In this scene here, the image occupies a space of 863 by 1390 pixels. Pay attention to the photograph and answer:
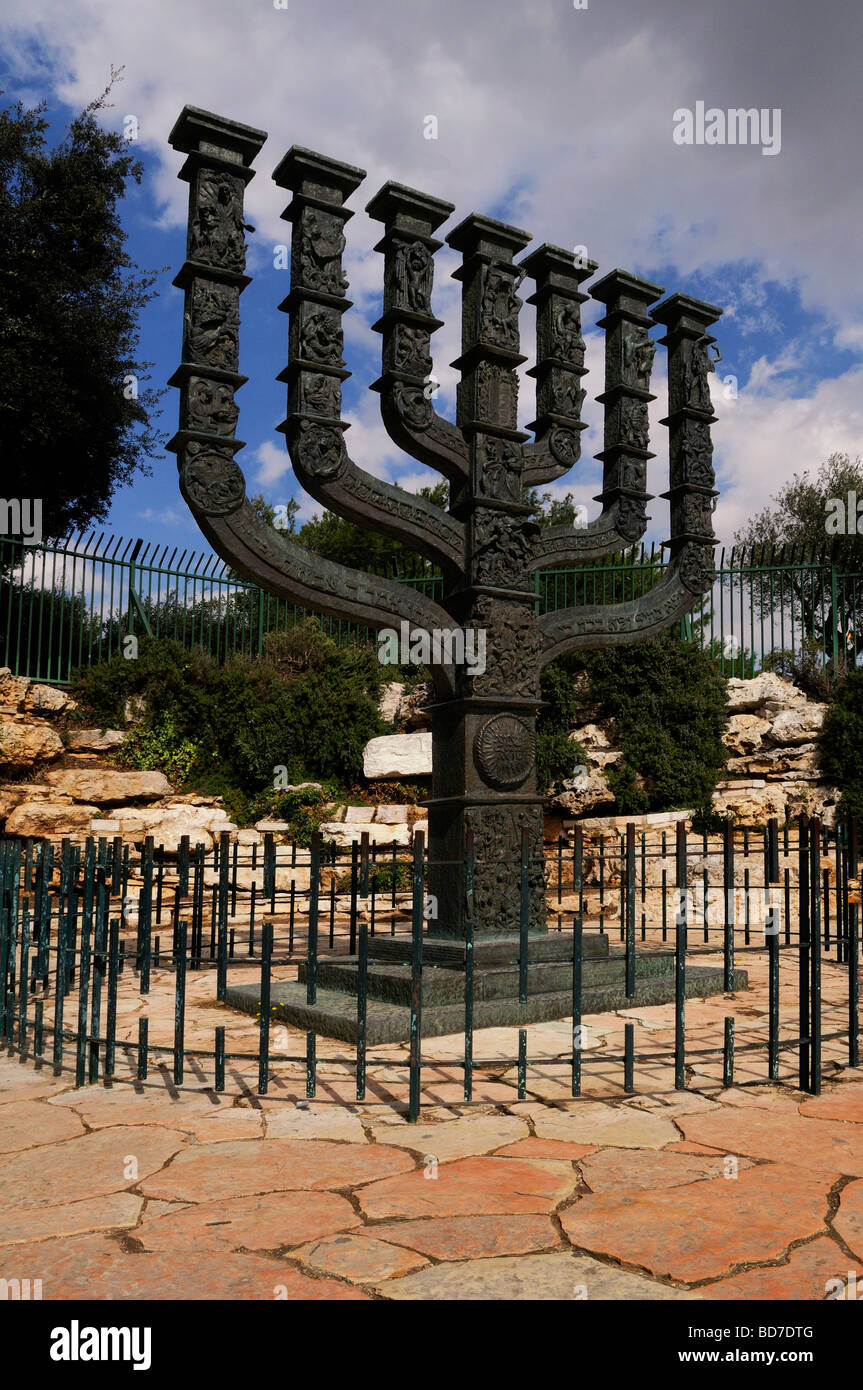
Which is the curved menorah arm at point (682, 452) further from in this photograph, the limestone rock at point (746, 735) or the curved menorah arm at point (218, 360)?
the limestone rock at point (746, 735)

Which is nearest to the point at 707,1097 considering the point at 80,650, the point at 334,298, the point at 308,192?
the point at 334,298

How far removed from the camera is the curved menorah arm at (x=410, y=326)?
5.71 meters

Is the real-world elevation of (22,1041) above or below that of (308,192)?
below

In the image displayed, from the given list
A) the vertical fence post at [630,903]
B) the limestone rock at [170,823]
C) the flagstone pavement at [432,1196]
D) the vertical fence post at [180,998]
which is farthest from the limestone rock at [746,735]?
the vertical fence post at [180,998]

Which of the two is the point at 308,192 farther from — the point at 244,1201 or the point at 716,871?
the point at 716,871

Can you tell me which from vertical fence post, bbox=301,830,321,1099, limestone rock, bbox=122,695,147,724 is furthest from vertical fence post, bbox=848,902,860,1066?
limestone rock, bbox=122,695,147,724

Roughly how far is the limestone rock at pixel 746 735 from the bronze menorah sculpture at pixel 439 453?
19.9 ft

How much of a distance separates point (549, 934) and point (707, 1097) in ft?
7.09

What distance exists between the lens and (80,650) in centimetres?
1226

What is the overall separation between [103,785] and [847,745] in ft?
28.6

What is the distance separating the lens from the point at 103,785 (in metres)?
10.6

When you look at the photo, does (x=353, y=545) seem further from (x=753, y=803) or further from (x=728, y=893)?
(x=728, y=893)

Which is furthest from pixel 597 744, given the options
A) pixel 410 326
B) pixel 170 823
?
pixel 410 326

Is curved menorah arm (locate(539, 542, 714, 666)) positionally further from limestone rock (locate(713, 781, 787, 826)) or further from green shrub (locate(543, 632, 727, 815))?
limestone rock (locate(713, 781, 787, 826))
